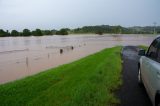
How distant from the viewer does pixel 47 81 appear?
11.3 m

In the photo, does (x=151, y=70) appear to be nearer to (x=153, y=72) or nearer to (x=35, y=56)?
(x=153, y=72)

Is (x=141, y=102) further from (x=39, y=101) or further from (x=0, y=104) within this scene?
(x=0, y=104)

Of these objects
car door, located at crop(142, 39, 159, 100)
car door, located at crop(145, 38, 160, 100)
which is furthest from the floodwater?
car door, located at crop(145, 38, 160, 100)

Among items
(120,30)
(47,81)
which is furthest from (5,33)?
(47,81)

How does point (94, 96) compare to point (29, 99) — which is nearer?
point (94, 96)

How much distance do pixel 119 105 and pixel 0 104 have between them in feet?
11.7

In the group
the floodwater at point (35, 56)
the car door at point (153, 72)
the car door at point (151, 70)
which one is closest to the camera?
the car door at point (153, 72)

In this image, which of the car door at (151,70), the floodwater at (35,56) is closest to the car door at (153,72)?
the car door at (151,70)

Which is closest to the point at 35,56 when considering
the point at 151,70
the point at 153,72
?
the point at 151,70

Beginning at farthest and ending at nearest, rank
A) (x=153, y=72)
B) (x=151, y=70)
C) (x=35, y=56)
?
(x=35, y=56), (x=151, y=70), (x=153, y=72)

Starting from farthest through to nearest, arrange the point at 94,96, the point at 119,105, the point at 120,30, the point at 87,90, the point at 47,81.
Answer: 1. the point at 120,30
2. the point at 47,81
3. the point at 87,90
4. the point at 94,96
5. the point at 119,105

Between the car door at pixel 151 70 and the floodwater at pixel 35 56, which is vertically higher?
the car door at pixel 151 70

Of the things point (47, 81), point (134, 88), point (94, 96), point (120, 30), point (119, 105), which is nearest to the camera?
point (119, 105)

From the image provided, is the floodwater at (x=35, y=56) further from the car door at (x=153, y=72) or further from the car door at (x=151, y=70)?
the car door at (x=153, y=72)
